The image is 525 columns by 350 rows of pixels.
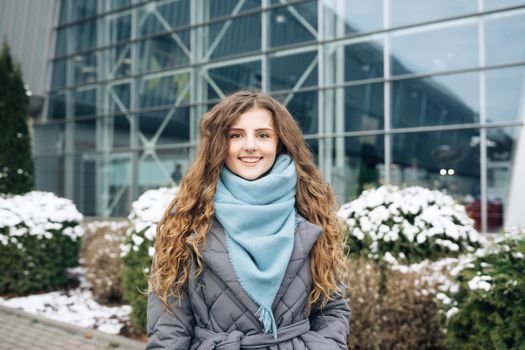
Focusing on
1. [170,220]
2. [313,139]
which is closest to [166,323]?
[170,220]

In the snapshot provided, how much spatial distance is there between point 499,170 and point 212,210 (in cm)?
939

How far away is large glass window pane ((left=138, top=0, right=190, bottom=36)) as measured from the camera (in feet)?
48.4

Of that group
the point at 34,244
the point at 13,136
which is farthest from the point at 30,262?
the point at 13,136

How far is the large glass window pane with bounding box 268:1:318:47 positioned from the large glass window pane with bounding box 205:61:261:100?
0.86 metres

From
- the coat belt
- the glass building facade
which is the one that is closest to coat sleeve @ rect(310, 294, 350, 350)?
the coat belt

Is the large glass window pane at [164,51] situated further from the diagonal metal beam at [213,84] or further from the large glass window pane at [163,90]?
the diagonal metal beam at [213,84]

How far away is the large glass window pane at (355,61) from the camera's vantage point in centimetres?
1162

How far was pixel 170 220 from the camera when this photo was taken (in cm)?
217

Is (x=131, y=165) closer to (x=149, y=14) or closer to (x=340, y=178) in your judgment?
(x=149, y=14)

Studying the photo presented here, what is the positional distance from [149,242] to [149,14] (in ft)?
38.8

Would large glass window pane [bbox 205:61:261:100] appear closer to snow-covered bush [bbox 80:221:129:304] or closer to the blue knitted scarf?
snow-covered bush [bbox 80:221:129:304]

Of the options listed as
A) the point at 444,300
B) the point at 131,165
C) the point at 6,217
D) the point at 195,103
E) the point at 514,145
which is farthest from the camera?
the point at 131,165

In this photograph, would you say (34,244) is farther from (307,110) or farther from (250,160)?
(307,110)

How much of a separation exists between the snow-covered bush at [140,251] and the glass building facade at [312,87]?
2.88 m
